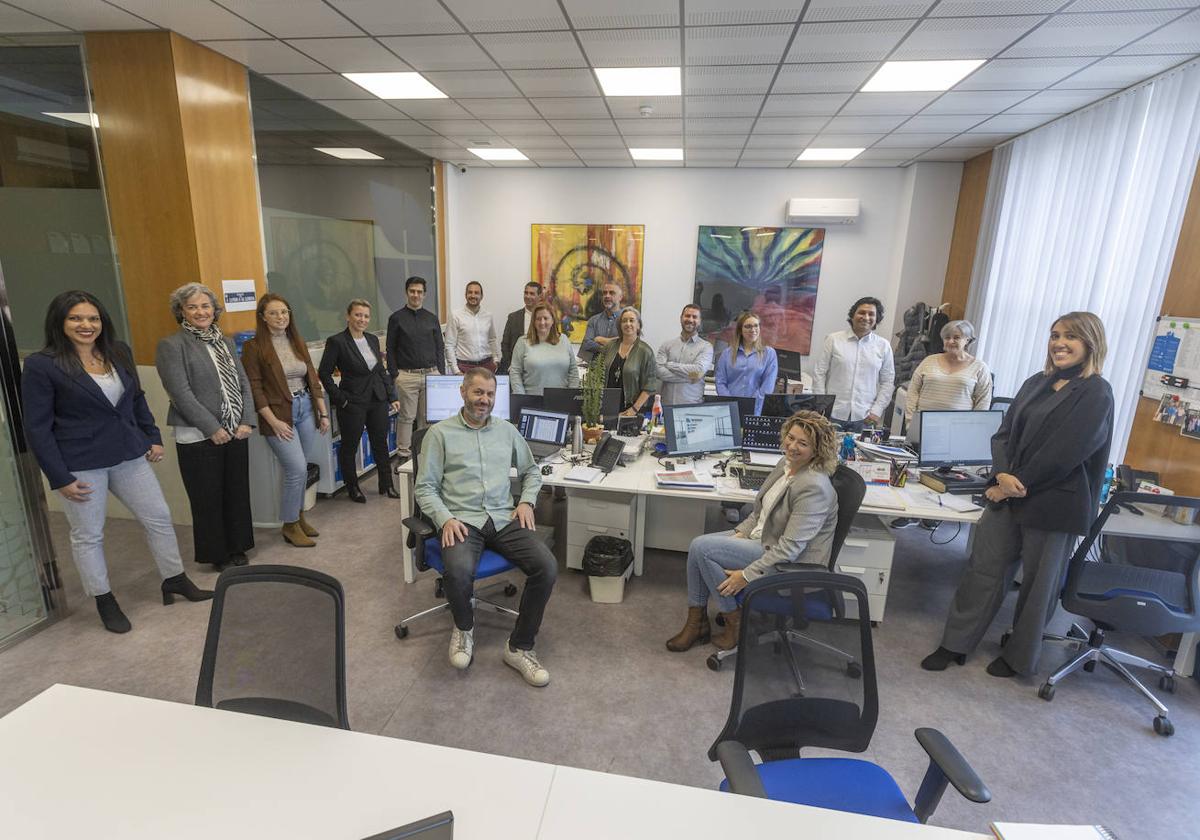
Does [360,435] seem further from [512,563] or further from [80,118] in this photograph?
[80,118]

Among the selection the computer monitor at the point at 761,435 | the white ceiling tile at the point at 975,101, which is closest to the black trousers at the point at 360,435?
the computer monitor at the point at 761,435

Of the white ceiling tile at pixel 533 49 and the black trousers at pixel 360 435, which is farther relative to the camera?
the black trousers at pixel 360 435

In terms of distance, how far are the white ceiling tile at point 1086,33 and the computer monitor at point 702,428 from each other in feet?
8.38

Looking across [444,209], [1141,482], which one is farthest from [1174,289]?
[444,209]

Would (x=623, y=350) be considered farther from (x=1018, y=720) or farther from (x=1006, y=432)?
(x=1018, y=720)

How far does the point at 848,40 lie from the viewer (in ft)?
10.6

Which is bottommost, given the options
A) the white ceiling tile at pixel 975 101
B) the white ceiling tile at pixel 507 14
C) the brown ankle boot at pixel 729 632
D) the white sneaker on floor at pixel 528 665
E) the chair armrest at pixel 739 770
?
the white sneaker on floor at pixel 528 665

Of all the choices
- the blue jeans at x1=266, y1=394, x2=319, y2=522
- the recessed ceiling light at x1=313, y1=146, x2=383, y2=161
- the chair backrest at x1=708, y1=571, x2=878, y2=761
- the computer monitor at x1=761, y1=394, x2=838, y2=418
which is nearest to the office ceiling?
the recessed ceiling light at x1=313, y1=146, x2=383, y2=161

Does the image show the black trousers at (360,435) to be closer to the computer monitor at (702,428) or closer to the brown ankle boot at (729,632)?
the computer monitor at (702,428)

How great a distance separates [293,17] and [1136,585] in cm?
507

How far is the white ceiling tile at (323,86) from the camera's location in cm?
416

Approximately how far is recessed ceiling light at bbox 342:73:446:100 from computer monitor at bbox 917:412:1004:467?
4118 millimetres

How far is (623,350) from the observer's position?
4508 mm

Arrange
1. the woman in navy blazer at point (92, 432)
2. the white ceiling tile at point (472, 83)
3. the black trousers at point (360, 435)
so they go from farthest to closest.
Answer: the black trousers at point (360, 435)
the white ceiling tile at point (472, 83)
the woman in navy blazer at point (92, 432)
